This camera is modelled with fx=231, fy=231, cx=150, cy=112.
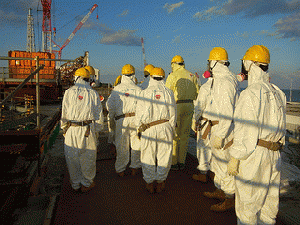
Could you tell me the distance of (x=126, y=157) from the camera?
4879 mm

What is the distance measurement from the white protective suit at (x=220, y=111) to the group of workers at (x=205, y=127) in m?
0.01

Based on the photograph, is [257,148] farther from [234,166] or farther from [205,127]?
[205,127]

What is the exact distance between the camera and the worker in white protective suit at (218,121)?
3529 mm

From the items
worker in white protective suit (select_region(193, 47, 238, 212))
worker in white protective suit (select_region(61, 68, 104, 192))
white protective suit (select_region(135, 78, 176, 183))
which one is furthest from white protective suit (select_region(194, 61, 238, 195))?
worker in white protective suit (select_region(61, 68, 104, 192))

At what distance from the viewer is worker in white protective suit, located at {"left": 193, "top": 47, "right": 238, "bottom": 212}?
353 centimetres

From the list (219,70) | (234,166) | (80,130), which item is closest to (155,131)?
(80,130)

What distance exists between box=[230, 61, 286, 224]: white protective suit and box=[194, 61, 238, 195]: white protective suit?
0.97 m

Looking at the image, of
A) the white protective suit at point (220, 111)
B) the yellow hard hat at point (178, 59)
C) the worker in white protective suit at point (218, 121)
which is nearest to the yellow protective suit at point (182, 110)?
the yellow hard hat at point (178, 59)

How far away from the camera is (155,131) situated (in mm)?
3998

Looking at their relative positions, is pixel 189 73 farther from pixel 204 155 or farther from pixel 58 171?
pixel 58 171

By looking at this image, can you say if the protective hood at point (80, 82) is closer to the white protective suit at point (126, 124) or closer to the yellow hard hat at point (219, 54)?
the white protective suit at point (126, 124)

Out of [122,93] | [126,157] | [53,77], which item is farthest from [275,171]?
[53,77]

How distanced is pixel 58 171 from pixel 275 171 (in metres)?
5.55

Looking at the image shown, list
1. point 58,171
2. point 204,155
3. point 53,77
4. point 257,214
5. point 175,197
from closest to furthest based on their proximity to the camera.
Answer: point 257,214, point 175,197, point 204,155, point 58,171, point 53,77
